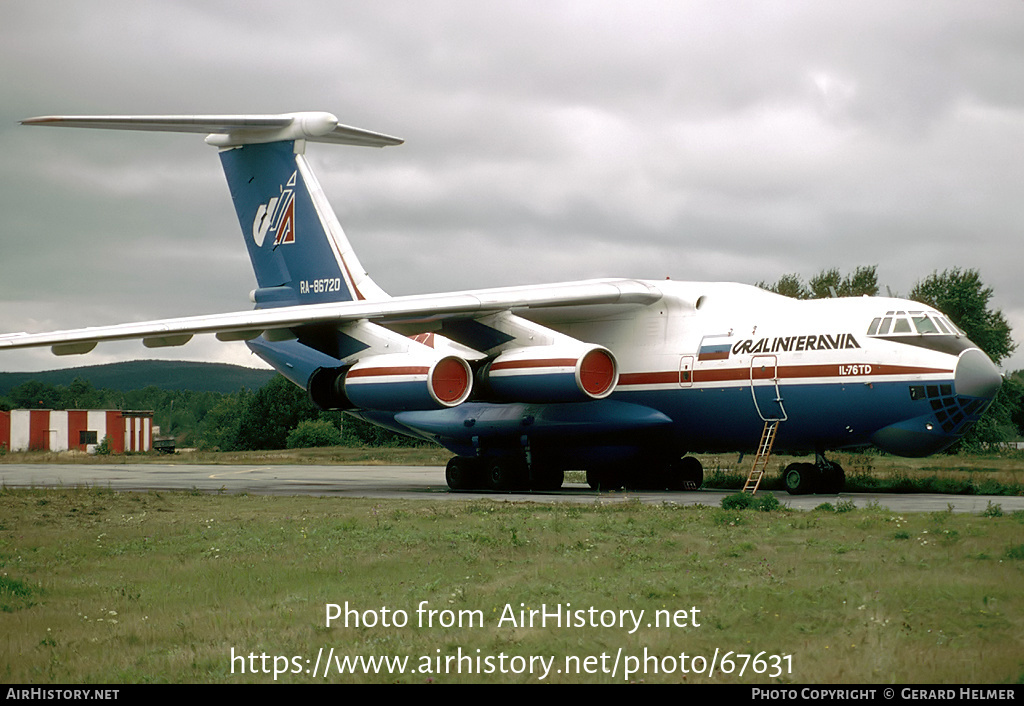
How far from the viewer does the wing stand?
687 inches

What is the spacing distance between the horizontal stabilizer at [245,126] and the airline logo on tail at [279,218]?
943 millimetres

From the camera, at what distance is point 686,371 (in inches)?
671

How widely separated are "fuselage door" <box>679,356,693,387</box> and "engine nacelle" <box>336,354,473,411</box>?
3.40 meters

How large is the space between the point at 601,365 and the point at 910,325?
15.2 feet

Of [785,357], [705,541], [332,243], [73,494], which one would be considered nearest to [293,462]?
[332,243]

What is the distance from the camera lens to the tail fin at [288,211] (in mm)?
21016

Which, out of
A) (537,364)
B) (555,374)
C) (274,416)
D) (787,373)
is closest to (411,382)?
(537,364)

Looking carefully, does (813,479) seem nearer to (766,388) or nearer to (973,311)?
(766,388)

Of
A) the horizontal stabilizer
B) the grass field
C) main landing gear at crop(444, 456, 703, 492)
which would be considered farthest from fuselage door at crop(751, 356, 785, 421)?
the horizontal stabilizer

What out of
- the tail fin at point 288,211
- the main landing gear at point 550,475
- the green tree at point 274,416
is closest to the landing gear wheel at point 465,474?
the main landing gear at point 550,475
